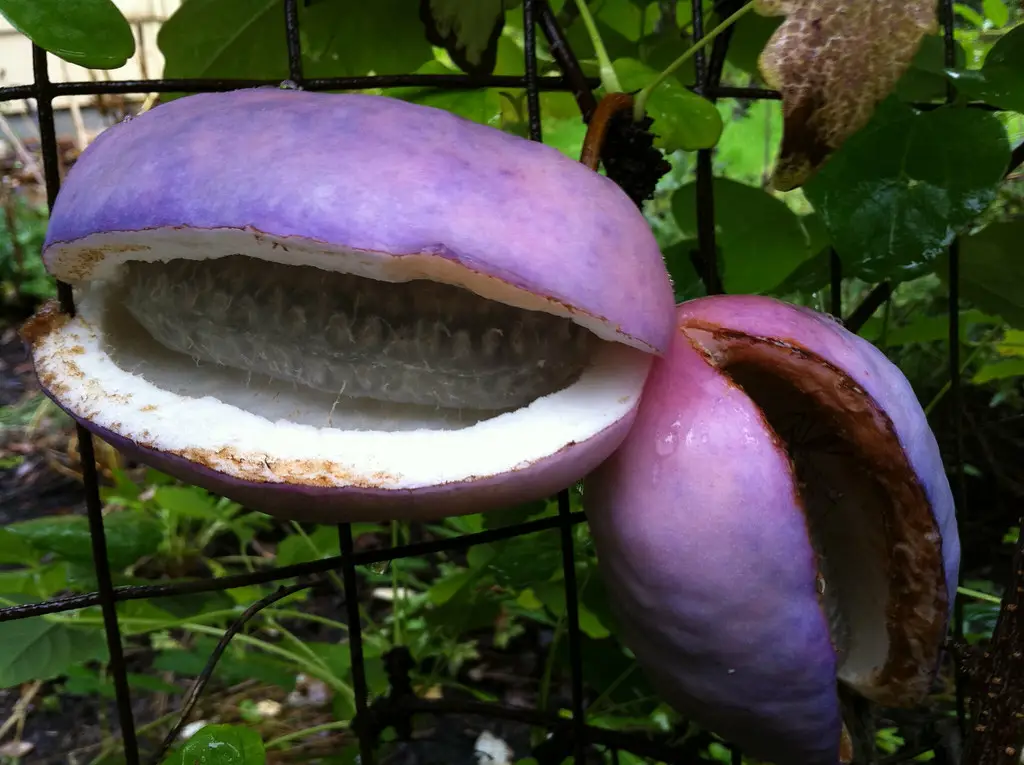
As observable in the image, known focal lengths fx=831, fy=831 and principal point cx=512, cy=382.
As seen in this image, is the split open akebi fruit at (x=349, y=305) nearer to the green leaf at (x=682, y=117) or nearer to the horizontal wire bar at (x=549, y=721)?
the green leaf at (x=682, y=117)

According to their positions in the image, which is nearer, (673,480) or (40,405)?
(673,480)

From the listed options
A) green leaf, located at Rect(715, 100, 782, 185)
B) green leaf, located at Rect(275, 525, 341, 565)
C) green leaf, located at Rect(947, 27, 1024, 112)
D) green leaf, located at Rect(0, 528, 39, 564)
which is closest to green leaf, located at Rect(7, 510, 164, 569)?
green leaf, located at Rect(0, 528, 39, 564)

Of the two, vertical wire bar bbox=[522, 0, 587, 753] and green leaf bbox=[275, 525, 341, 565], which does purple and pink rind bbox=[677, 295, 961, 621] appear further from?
green leaf bbox=[275, 525, 341, 565]

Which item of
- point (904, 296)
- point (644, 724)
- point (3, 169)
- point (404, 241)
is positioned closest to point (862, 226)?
point (404, 241)

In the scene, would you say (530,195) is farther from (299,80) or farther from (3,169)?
(3,169)

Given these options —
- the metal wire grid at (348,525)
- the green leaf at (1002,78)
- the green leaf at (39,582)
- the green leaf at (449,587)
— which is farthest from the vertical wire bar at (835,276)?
the green leaf at (39,582)

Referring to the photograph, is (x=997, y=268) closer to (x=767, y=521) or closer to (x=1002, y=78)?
(x=1002, y=78)
